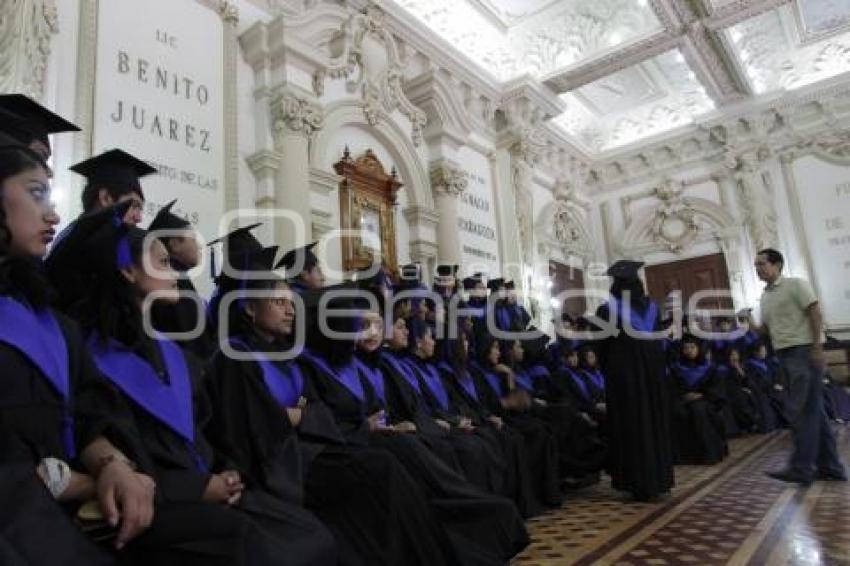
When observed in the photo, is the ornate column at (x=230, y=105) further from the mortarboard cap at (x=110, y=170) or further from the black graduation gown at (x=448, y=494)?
the black graduation gown at (x=448, y=494)

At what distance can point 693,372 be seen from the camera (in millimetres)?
7320

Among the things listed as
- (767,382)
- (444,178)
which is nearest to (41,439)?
(444,178)

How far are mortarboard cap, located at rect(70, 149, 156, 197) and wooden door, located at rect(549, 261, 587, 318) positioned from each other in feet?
30.7

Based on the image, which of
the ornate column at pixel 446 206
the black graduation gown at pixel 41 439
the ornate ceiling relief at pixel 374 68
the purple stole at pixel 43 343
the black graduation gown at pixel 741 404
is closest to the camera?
the black graduation gown at pixel 41 439

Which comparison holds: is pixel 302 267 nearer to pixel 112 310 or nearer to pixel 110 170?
pixel 110 170

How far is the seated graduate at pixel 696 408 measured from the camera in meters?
6.27

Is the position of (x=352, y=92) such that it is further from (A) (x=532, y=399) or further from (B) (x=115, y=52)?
(A) (x=532, y=399)

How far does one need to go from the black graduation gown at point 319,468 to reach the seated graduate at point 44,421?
0.54 meters

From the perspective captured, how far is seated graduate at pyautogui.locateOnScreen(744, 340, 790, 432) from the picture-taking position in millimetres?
8500

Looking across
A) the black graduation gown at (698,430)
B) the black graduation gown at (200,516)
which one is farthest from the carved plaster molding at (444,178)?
the black graduation gown at (200,516)

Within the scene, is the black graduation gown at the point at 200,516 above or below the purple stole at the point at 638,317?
below

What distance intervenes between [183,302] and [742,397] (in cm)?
758

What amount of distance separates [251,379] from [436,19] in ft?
28.4

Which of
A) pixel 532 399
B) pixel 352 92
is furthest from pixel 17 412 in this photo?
pixel 352 92
